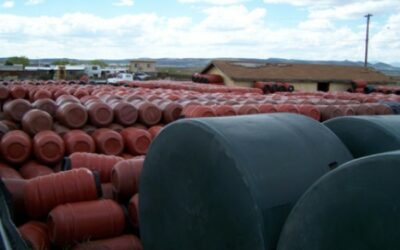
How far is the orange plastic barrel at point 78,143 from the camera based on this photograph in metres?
8.41

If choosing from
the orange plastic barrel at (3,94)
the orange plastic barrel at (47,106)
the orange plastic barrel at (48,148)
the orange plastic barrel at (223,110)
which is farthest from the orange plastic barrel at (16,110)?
the orange plastic barrel at (223,110)

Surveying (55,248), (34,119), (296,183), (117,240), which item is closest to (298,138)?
(296,183)

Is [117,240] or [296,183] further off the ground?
[296,183]

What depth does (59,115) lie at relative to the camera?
934cm

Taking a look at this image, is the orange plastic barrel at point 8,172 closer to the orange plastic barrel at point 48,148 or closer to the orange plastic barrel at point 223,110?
the orange plastic barrel at point 48,148

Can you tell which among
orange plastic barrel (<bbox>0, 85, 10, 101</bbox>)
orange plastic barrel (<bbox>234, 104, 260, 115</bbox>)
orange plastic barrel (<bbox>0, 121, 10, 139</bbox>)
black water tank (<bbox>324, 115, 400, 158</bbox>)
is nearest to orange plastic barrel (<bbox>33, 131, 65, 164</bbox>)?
orange plastic barrel (<bbox>0, 121, 10, 139</bbox>)

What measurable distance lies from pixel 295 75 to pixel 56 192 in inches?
1454

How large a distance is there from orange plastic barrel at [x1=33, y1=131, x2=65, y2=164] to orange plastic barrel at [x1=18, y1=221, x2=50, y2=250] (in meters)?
3.27

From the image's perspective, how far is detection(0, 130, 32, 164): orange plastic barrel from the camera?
809 cm

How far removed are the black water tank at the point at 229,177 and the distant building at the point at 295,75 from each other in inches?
1329

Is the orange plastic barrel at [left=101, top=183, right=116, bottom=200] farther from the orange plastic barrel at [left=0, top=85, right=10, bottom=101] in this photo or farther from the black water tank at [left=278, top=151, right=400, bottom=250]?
the orange plastic barrel at [left=0, top=85, right=10, bottom=101]

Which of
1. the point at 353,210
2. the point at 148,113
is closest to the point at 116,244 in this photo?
the point at 353,210

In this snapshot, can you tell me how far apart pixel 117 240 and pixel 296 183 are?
8.41 ft

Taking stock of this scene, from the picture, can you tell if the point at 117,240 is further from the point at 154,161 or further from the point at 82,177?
the point at 154,161
